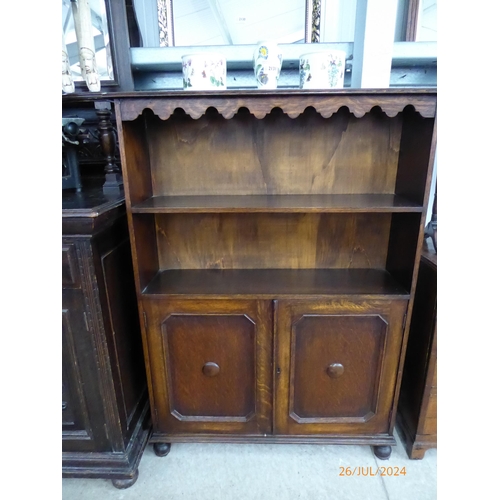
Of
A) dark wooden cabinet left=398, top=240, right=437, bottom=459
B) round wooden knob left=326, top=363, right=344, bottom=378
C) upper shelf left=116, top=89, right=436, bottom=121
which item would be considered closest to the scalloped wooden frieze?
upper shelf left=116, top=89, right=436, bottom=121

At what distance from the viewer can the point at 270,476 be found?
1150 mm

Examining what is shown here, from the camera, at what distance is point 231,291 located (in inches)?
42.8

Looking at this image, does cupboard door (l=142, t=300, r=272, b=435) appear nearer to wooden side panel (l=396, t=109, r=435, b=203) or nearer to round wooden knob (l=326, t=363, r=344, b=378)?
round wooden knob (l=326, t=363, r=344, b=378)

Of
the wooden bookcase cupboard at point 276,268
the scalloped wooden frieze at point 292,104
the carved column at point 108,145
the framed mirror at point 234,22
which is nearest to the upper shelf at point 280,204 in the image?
the wooden bookcase cupboard at point 276,268

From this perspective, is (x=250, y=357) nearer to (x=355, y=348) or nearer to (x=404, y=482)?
(x=355, y=348)

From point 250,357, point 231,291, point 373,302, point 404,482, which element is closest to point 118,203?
point 231,291

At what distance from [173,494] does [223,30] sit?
160cm

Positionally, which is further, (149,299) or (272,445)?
(272,445)

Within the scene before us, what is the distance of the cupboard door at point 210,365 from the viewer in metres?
1.08

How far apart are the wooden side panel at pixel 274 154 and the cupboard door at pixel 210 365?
0.45 meters

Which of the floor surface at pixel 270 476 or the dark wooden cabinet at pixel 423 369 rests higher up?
the dark wooden cabinet at pixel 423 369

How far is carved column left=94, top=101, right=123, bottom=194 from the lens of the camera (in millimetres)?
1018

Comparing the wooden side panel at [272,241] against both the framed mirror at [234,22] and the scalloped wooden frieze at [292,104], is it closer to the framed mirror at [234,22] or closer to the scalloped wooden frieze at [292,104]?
the scalloped wooden frieze at [292,104]

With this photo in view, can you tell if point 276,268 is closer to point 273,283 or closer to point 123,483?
point 273,283
